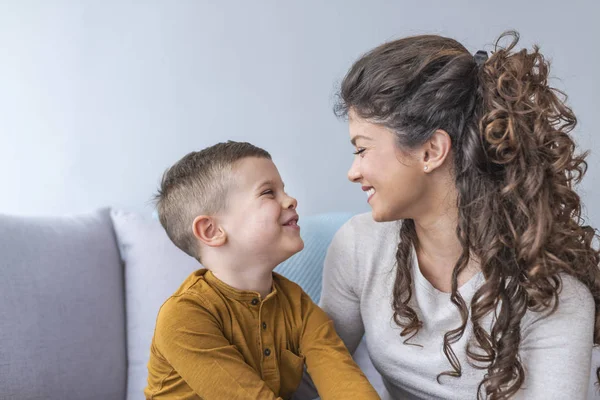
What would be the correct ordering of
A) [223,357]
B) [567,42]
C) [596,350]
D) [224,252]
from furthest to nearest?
[567,42] → [596,350] → [224,252] → [223,357]

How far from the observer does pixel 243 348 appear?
1247 millimetres

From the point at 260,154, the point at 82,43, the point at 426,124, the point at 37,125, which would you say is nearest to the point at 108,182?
the point at 37,125

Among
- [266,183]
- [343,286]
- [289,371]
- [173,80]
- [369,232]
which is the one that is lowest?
[289,371]

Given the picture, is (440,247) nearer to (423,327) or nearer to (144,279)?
(423,327)

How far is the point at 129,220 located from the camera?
178 cm

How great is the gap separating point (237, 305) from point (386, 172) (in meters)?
0.40

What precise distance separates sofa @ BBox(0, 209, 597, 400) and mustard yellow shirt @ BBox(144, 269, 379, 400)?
0.29 m

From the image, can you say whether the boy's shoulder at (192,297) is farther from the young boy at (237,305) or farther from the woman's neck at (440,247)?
the woman's neck at (440,247)

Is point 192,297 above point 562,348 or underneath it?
above

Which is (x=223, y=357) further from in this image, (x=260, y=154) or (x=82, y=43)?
(x=82, y=43)

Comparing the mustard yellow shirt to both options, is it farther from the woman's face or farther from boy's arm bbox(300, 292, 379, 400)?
the woman's face

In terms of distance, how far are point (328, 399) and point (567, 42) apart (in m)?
1.39

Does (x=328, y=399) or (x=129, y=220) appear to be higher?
(x=129, y=220)

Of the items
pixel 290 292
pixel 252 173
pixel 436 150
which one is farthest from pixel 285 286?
pixel 436 150
